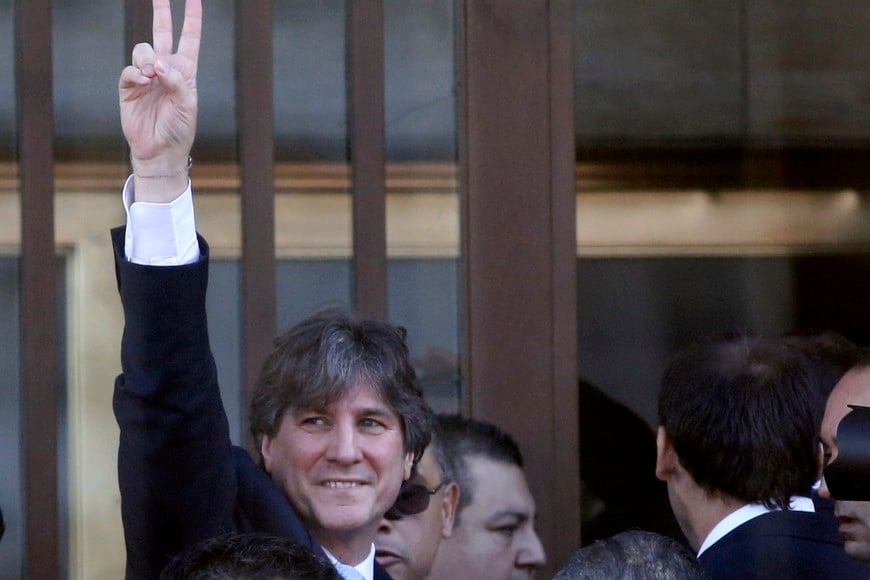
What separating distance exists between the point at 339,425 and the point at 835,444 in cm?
68

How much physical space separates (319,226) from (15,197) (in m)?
0.59

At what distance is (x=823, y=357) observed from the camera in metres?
2.67

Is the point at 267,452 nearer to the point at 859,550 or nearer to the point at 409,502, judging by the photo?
the point at 409,502

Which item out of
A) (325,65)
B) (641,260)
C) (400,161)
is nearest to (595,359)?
(641,260)

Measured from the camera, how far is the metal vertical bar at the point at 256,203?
10.1 feet

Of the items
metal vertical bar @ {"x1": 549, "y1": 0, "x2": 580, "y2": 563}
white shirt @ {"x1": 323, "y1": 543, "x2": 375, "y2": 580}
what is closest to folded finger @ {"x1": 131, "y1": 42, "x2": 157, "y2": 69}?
white shirt @ {"x1": 323, "y1": 543, "x2": 375, "y2": 580}

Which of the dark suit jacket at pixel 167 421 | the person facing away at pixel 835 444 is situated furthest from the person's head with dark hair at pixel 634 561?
the dark suit jacket at pixel 167 421

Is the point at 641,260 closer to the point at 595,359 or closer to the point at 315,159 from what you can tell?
the point at 595,359

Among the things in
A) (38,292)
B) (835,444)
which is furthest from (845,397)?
(38,292)

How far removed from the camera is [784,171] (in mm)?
3590

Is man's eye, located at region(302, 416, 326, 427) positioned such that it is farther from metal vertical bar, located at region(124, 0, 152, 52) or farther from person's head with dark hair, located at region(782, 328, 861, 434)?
metal vertical bar, located at region(124, 0, 152, 52)

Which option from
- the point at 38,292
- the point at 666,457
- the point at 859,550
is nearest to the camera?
the point at 859,550

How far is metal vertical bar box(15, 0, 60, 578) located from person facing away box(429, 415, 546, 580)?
755 millimetres

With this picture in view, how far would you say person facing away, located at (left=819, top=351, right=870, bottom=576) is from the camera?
6.88 feet
